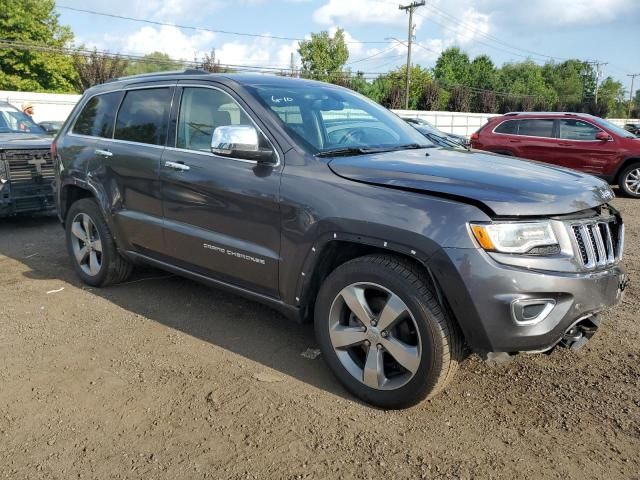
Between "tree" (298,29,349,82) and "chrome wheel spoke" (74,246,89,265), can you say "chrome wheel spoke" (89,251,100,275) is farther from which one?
"tree" (298,29,349,82)

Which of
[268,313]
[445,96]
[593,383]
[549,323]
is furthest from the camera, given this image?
[445,96]

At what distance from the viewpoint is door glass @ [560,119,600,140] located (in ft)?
38.7

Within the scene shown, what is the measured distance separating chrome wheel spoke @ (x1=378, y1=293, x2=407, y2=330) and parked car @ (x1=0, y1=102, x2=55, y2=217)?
6233 mm

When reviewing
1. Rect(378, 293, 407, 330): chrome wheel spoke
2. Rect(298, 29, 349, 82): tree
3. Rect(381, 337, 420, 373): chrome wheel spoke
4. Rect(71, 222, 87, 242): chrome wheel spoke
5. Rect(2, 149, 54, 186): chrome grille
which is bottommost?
Rect(381, 337, 420, 373): chrome wheel spoke

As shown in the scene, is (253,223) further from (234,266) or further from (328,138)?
(328,138)

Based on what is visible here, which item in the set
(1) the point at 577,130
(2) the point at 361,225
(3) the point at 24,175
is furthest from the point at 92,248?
(1) the point at 577,130

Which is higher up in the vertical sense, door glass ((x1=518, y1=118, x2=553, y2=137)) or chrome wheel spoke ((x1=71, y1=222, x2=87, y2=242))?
door glass ((x1=518, y1=118, x2=553, y2=137))

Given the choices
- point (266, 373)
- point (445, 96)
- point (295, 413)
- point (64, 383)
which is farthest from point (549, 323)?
point (445, 96)

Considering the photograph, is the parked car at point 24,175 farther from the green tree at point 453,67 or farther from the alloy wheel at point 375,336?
the green tree at point 453,67

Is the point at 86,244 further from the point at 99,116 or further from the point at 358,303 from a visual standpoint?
the point at 358,303

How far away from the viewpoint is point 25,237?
23.8 ft

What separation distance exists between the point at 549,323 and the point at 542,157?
10.4 m

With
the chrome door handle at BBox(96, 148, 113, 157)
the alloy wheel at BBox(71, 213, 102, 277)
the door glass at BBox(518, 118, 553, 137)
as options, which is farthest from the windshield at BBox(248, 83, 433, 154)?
the door glass at BBox(518, 118, 553, 137)

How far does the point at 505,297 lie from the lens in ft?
8.55
